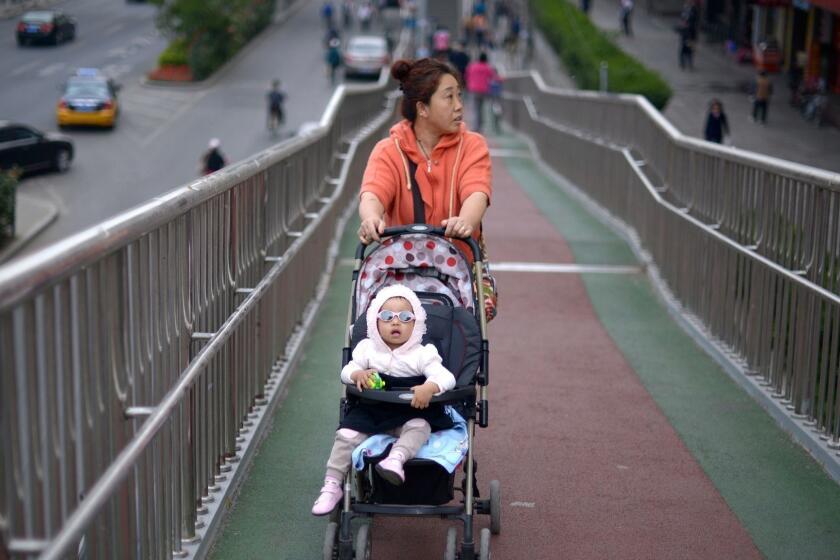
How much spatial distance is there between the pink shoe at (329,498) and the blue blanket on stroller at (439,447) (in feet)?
0.43

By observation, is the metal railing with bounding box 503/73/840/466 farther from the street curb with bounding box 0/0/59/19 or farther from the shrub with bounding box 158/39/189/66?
the street curb with bounding box 0/0/59/19

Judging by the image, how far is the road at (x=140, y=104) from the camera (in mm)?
36406

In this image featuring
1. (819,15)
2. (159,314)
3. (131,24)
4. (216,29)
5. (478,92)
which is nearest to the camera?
(159,314)

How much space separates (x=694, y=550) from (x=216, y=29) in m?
57.6

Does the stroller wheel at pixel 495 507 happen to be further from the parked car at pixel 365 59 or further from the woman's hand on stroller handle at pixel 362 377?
the parked car at pixel 365 59

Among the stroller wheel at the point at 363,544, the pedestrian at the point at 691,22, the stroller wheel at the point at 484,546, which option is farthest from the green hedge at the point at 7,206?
the pedestrian at the point at 691,22

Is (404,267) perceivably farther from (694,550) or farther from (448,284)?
A: (694,550)

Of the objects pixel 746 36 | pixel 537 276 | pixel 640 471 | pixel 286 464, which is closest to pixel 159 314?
pixel 286 464

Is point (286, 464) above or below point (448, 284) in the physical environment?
below

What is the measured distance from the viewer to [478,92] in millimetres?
32812

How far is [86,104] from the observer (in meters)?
45.3

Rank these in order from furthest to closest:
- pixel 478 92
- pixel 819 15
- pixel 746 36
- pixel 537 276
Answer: pixel 746 36 → pixel 819 15 → pixel 478 92 → pixel 537 276

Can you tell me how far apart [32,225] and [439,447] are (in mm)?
27086

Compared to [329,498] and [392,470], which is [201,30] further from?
[392,470]
